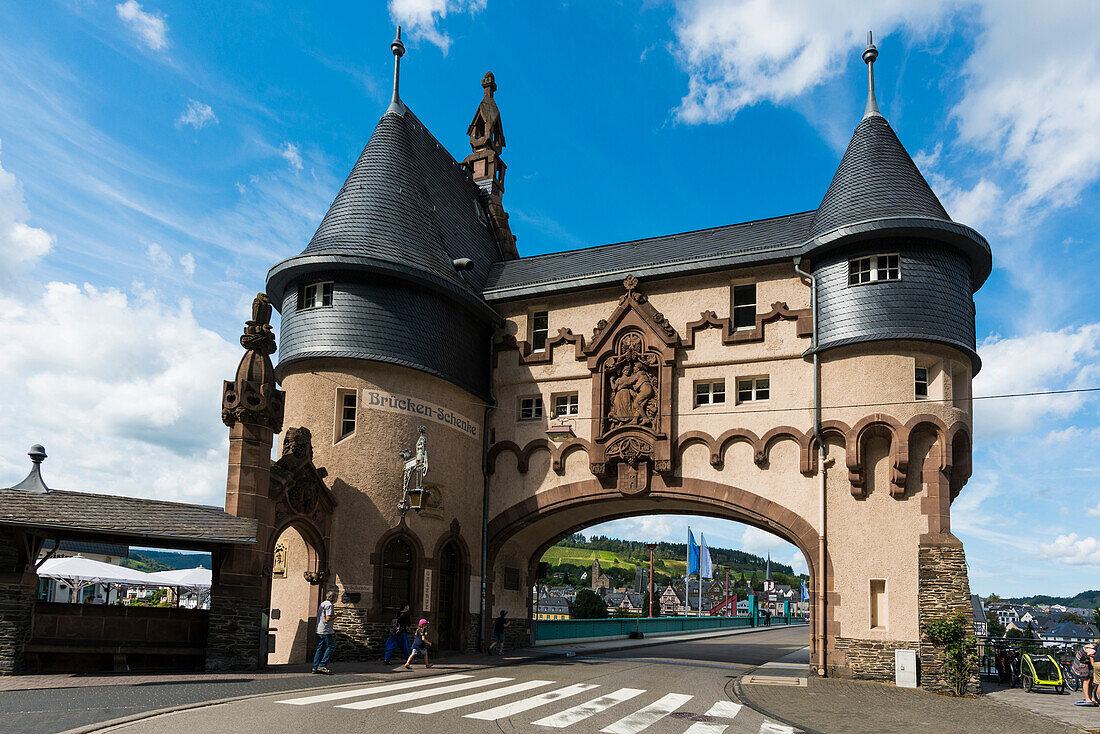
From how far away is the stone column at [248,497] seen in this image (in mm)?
19859

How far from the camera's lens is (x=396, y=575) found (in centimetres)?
2669

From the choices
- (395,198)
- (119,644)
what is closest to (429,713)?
(119,644)

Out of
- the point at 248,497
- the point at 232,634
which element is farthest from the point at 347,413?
the point at 232,634

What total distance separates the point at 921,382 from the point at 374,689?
16.8 m

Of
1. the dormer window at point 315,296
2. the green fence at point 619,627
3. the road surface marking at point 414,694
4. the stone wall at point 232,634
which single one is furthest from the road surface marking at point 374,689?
the green fence at point 619,627

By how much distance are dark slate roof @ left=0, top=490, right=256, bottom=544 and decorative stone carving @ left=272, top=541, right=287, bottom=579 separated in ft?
15.2

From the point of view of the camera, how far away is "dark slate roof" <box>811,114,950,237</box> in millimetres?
25547

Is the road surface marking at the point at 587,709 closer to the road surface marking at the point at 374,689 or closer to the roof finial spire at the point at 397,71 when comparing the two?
the road surface marking at the point at 374,689

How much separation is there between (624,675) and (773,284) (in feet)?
42.2

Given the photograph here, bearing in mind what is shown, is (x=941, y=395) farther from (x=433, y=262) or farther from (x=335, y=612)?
(x=335, y=612)

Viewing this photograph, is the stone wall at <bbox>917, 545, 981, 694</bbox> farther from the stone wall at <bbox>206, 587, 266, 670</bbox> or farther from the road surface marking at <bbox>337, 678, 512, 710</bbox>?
the stone wall at <bbox>206, 587, 266, 670</bbox>

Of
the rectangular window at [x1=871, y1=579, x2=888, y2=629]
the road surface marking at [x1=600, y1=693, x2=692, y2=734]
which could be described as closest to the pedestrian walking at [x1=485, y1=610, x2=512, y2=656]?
the road surface marking at [x1=600, y1=693, x2=692, y2=734]

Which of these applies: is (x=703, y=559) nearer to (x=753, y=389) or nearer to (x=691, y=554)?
(x=691, y=554)

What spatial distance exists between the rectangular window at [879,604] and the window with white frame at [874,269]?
27.8 feet
